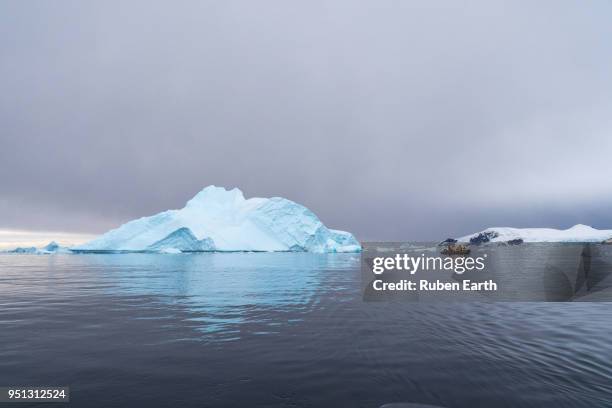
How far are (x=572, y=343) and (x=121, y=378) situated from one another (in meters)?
13.2

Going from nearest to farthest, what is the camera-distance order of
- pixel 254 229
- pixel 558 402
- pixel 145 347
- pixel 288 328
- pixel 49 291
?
1. pixel 558 402
2. pixel 145 347
3. pixel 288 328
4. pixel 49 291
5. pixel 254 229

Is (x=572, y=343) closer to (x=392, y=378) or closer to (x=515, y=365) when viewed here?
(x=515, y=365)

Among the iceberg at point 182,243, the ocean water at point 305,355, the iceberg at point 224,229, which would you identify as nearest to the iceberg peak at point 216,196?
the iceberg at point 224,229

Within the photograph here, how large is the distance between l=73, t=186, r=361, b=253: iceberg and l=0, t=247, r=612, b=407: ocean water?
301 ft

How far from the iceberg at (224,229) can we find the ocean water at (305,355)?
301 ft

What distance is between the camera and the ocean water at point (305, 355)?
258 inches

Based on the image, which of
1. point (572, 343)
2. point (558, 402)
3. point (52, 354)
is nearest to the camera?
point (558, 402)

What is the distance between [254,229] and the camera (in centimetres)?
12162

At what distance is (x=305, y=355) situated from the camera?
9.09m

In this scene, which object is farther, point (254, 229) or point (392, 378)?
point (254, 229)

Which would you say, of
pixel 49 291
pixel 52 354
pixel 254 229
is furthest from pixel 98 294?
pixel 254 229
